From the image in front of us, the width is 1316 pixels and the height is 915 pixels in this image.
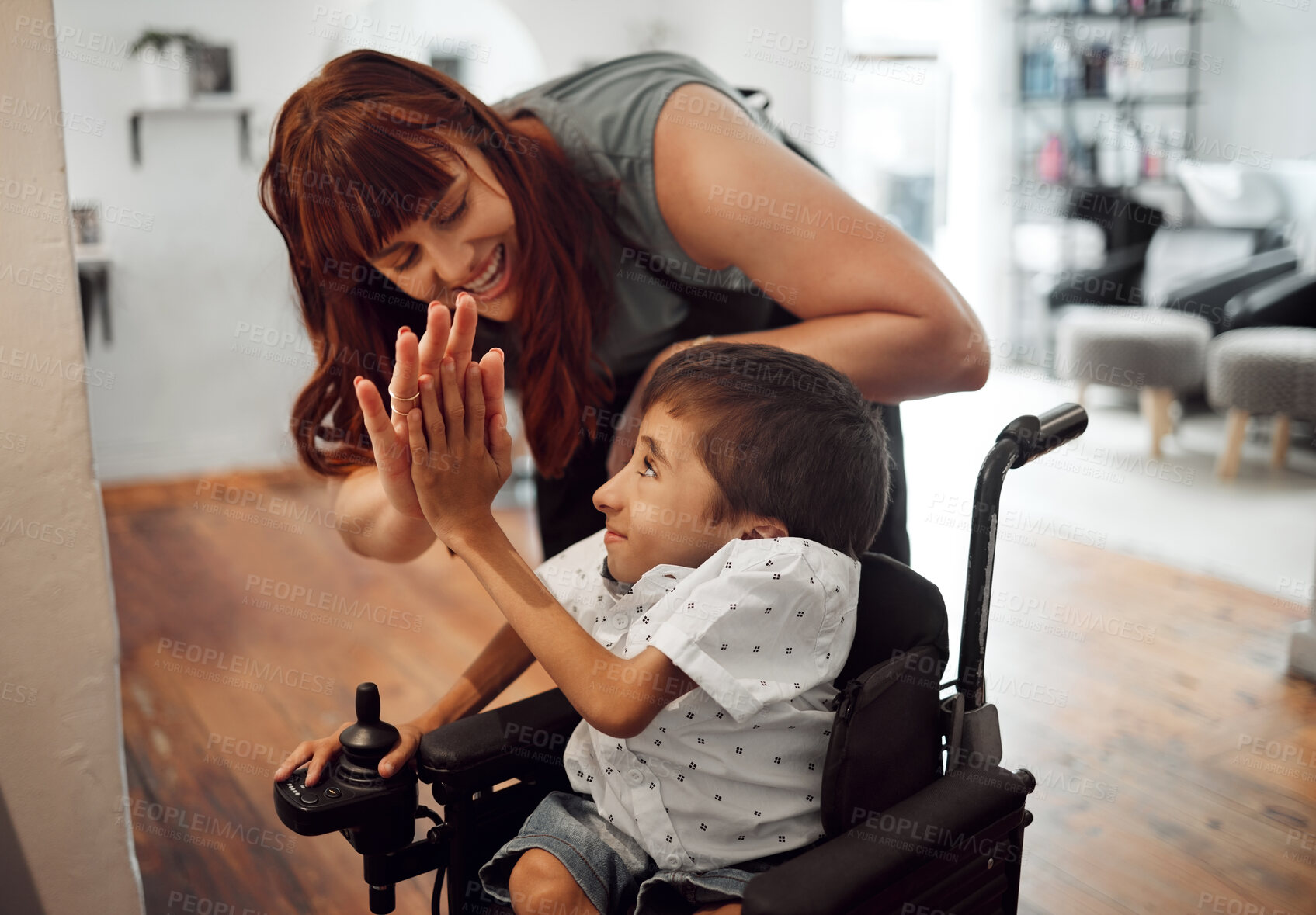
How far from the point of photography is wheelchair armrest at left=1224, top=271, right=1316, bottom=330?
13.7 feet

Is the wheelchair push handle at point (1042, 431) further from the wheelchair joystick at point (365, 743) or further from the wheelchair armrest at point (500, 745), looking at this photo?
the wheelchair joystick at point (365, 743)

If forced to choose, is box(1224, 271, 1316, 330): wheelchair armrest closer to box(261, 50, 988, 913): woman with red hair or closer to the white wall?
box(261, 50, 988, 913): woman with red hair

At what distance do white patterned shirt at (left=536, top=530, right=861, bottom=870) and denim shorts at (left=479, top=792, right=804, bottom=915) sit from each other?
14 mm

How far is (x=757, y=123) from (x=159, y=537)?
115 inches

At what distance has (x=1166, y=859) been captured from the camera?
185 centimetres

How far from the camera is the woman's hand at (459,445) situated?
0.90 metres

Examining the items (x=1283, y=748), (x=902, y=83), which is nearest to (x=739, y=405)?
(x=1283, y=748)

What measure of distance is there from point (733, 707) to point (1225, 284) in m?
4.50

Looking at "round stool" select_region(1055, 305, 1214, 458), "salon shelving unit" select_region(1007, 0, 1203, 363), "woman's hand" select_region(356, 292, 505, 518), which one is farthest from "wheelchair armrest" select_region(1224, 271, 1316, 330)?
"woman's hand" select_region(356, 292, 505, 518)

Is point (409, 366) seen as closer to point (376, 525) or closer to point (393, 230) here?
point (393, 230)

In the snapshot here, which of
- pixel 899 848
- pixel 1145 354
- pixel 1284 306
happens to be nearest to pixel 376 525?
pixel 899 848

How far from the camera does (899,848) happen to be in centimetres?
85

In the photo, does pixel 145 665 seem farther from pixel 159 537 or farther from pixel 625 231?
pixel 625 231

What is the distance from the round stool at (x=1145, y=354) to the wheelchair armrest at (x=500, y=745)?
3.65 meters
